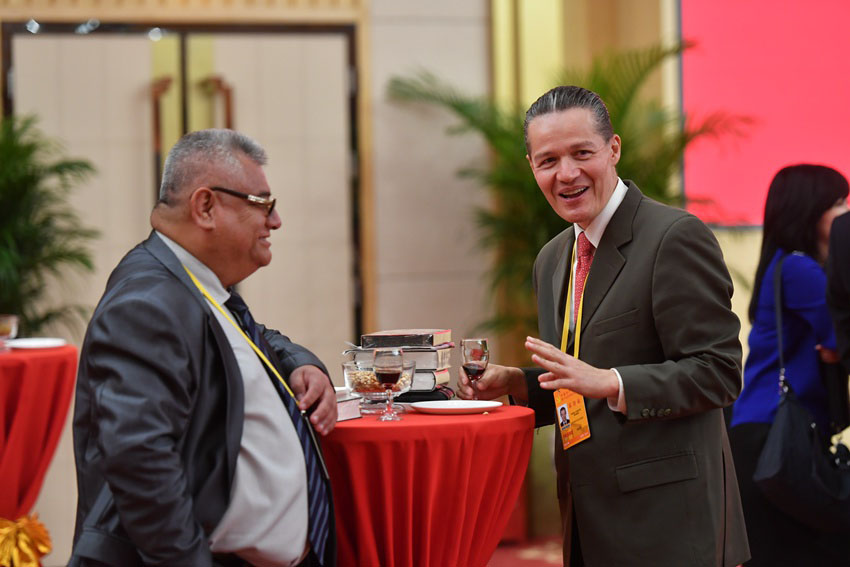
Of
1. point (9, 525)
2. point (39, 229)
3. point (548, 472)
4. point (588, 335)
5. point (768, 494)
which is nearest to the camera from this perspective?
point (588, 335)

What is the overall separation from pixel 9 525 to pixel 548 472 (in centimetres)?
293

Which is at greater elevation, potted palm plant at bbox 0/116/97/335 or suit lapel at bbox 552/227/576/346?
potted palm plant at bbox 0/116/97/335

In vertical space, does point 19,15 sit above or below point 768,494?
above

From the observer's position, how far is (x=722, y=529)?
7.82 ft

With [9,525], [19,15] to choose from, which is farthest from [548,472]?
[19,15]

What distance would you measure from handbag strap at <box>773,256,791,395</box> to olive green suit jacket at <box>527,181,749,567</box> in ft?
3.63

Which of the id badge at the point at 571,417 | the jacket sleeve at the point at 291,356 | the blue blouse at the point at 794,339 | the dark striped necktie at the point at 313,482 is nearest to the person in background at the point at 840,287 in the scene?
the blue blouse at the point at 794,339

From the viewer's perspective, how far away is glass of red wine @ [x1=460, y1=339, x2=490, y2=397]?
2727 mm

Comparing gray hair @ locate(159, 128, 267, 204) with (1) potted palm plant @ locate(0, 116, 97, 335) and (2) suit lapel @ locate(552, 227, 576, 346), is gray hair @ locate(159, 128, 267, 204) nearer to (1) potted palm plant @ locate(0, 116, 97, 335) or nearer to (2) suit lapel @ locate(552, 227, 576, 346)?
(2) suit lapel @ locate(552, 227, 576, 346)

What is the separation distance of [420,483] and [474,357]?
1.33ft

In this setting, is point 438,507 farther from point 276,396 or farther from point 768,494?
point 768,494

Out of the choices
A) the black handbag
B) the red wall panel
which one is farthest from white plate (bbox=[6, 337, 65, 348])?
the red wall panel

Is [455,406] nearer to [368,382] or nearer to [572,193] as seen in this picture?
[368,382]

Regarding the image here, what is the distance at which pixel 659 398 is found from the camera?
7.44 feet
